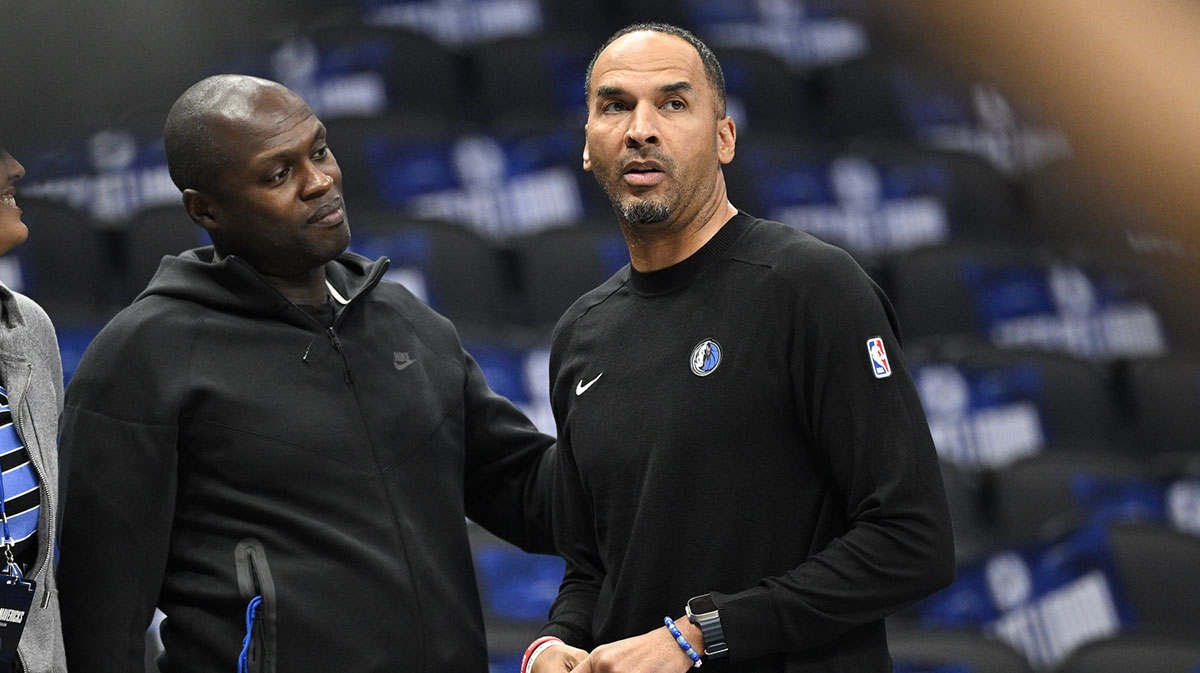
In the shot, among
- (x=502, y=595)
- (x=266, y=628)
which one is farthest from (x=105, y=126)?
(x=266, y=628)

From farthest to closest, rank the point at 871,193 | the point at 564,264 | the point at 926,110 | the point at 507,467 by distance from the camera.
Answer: the point at 926,110 → the point at 871,193 → the point at 564,264 → the point at 507,467

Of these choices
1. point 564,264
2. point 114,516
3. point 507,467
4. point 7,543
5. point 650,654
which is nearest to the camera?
point 650,654

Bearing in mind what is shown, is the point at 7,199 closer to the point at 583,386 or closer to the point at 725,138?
the point at 583,386

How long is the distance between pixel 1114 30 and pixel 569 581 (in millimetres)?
4253

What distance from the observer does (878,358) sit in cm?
183

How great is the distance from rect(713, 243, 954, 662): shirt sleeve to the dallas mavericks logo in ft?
0.38

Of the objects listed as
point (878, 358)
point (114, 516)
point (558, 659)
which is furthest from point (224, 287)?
point (878, 358)

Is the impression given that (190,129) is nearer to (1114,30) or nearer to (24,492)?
(24,492)

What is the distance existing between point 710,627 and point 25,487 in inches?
36.8

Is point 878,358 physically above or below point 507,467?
above

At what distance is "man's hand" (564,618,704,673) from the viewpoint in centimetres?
181

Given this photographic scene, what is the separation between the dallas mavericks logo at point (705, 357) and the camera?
1929 millimetres

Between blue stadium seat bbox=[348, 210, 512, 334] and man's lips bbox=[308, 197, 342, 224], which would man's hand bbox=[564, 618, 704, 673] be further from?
blue stadium seat bbox=[348, 210, 512, 334]

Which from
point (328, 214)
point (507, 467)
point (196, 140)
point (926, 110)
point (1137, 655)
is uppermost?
point (926, 110)
